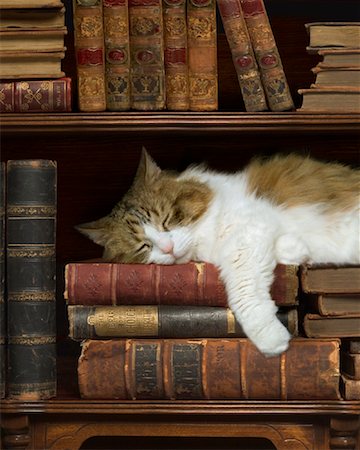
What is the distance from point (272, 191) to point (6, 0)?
23.7 inches

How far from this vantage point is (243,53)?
1448mm

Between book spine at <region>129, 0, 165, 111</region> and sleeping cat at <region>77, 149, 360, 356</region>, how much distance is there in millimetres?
190

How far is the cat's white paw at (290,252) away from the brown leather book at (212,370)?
0.15 metres

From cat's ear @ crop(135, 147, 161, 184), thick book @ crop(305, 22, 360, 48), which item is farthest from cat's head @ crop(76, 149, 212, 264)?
thick book @ crop(305, 22, 360, 48)

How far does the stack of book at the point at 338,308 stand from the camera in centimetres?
142

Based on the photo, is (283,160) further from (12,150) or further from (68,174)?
(12,150)

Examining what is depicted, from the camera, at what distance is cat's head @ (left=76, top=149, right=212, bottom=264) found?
150 cm

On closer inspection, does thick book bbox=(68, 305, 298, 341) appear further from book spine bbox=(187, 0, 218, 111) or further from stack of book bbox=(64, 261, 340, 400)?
book spine bbox=(187, 0, 218, 111)

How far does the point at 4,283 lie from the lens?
57.4 inches

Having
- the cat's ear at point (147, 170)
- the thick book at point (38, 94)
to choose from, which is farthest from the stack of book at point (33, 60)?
the cat's ear at point (147, 170)

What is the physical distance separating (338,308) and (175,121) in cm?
44

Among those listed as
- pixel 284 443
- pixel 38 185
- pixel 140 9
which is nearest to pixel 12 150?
pixel 38 185

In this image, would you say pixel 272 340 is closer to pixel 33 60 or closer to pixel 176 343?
pixel 176 343

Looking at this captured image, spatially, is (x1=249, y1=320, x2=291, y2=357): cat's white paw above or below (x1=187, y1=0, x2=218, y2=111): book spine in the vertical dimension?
below
